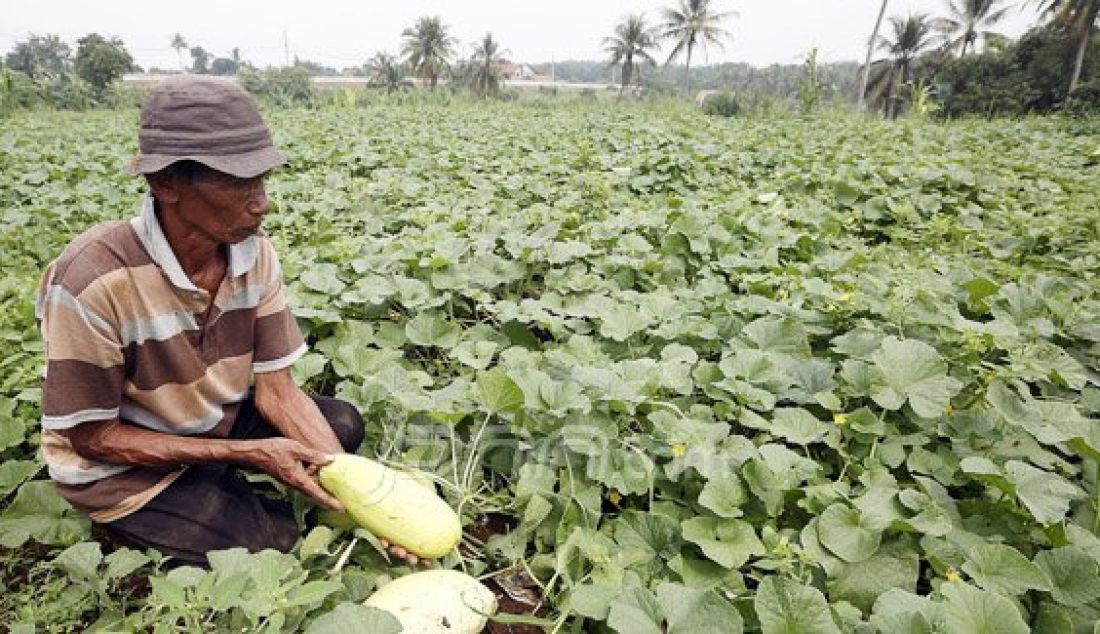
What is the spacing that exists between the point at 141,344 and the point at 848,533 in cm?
232

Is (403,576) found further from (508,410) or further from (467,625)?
Answer: (508,410)

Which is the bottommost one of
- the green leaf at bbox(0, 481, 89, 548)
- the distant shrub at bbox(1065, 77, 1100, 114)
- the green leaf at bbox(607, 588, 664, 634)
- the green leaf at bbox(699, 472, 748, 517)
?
the green leaf at bbox(0, 481, 89, 548)

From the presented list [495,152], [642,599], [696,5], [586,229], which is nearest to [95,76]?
[696,5]

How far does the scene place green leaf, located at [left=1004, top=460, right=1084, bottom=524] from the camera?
2.01 m

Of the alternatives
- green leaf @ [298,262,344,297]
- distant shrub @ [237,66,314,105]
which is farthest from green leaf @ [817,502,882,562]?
distant shrub @ [237,66,314,105]

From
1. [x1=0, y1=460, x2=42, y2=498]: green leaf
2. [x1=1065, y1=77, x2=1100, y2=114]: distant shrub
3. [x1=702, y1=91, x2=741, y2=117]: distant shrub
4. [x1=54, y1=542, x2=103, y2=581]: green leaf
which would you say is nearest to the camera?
[x1=54, y1=542, x2=103, y2=581]: green leaf

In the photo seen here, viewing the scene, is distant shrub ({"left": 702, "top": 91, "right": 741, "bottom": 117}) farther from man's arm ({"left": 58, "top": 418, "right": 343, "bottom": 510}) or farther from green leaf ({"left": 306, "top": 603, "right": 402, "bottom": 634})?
green leaf ({"left": 306, "top": 603, "right": 402, "bottom": 634})

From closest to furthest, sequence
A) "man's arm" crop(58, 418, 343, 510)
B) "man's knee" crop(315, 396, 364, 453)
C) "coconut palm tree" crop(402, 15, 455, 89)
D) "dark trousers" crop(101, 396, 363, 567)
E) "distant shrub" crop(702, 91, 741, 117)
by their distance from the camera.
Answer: "man's arm" crop(58, 418, 343, 510) < "dark trousers" crop(101, 396, 363, 567) < "man's knee" crop(315, 396, 364, 453) < "distant shrub" crop(702, 91, 741, 117) < "coconut palm tree" crop(402, 15, 455, 89)

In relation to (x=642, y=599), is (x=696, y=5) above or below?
above

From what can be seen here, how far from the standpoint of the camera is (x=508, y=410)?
2.59 meters

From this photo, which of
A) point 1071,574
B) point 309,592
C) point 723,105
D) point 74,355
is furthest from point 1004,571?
point 723,105

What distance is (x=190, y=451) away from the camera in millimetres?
2191

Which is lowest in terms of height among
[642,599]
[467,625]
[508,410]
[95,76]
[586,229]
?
[467,625]

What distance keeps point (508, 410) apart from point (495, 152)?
24.7 feet
